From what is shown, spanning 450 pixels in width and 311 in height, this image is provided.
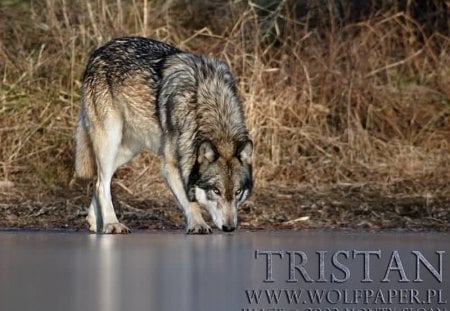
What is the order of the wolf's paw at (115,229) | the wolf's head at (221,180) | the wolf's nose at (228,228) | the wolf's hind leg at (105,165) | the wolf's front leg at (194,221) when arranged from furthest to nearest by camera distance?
the wolf's hind leg at (105,165) → the wolf's paw at (115,229) → the wolf's front leg at (194,221) → the wolf's head at (221,180) → the wolf's nose at (228,228)

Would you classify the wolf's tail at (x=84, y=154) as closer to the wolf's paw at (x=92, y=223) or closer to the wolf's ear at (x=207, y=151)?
the wolf's paw at (x=92, y=223)

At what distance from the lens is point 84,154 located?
36.7 ft

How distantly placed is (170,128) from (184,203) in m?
0.71

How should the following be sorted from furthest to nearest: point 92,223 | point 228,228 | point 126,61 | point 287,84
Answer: point 287,84, point 126,61, point 92,223, point 228,228

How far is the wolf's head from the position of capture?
9.66 meters

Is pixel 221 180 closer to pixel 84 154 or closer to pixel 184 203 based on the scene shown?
pixel 184 203

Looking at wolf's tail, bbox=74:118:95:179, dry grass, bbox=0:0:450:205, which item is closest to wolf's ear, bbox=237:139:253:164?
wolf's tail, bbox=74:118:95:179

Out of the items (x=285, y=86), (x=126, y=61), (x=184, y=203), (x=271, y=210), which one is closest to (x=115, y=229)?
(x=184, y=203)

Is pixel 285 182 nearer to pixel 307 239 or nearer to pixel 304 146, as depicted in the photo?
pixel 304 146

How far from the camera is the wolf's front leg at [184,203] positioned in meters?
9.98

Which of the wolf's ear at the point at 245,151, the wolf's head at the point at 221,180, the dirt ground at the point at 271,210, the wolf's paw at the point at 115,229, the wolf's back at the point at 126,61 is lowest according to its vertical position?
the wolf's paw at the point at 115,229

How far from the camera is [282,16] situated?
14711mm

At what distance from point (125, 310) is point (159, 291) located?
686 mm

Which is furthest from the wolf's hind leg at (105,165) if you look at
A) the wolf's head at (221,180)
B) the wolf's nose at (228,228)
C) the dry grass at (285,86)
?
the dry grass at (285,86)
